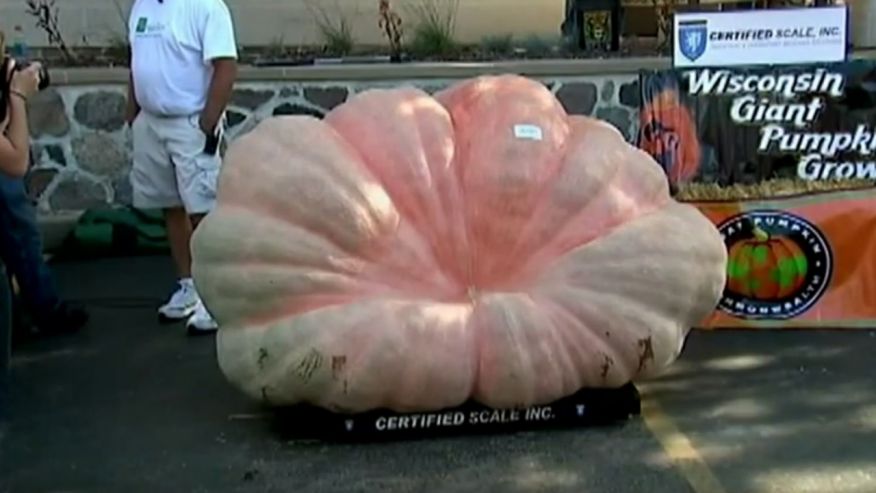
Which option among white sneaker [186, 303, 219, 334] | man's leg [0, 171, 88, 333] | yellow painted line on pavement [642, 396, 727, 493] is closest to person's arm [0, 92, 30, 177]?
man's leg [0, 171, 88, 333]

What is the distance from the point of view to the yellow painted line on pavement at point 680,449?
4.24m

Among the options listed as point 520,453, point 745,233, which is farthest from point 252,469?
point 745,233

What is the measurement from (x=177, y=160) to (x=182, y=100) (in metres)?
0.30

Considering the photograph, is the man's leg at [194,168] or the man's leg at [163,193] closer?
the man's leg at [194,168]

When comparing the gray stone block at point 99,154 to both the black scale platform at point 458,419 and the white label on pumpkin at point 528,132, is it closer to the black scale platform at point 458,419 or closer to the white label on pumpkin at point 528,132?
the black scale platform at point 458,419

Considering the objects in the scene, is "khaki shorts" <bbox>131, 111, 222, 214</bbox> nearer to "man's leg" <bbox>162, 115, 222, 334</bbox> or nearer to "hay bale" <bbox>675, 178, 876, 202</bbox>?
"man's leg" <bbox>162, 115, 222, 334</bbox>

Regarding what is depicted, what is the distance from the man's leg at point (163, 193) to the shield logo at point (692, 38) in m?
2.59

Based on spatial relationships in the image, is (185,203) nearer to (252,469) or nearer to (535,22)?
(252,469)

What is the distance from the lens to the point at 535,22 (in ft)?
33.8

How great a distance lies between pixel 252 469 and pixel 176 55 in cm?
236

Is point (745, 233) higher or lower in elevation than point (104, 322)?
higher

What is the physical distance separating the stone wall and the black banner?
6.41 ft

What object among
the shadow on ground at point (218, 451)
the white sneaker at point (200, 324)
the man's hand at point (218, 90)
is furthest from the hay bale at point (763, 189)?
the white sneaker at point (200, 324)

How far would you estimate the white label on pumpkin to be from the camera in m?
4.68
